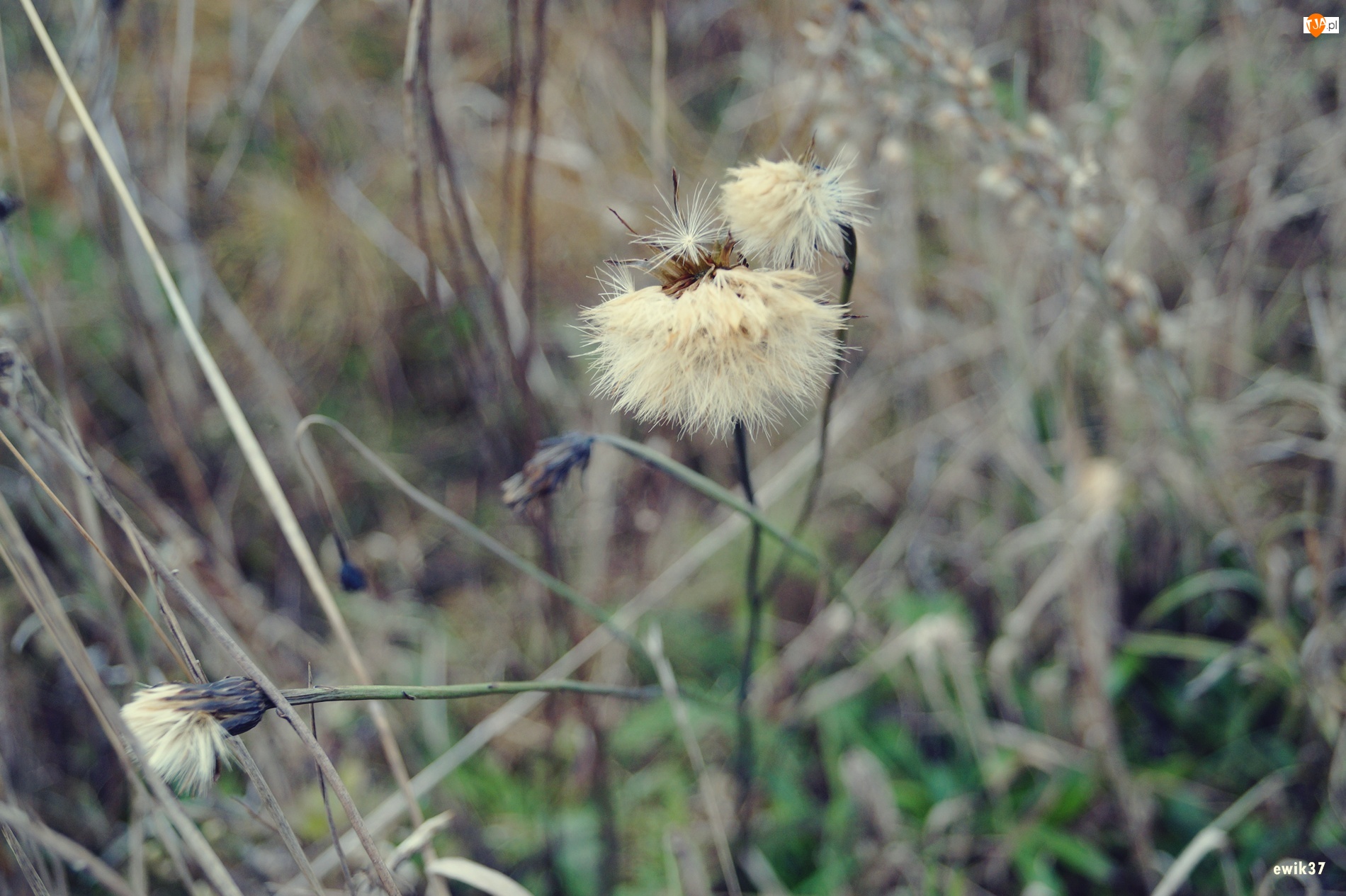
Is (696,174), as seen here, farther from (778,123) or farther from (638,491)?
(638,491)

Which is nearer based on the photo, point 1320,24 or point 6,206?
point 6,206

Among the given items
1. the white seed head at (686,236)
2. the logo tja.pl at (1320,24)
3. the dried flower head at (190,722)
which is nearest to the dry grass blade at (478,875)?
the dried flower head at (190,722)

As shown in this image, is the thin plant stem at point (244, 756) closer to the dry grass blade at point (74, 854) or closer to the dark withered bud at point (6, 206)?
the dry grass blade at point (74, 854)

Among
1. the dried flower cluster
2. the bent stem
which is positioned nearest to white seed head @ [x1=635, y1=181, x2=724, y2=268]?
the dried flower cluster

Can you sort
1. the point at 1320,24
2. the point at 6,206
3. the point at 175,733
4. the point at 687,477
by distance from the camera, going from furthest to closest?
1. the point at 1320,24
2. the point at 6,206
3. the point at 687,477
4. the point at 175,733

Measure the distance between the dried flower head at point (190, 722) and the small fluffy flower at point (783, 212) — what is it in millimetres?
630

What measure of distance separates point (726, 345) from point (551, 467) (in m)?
0.26

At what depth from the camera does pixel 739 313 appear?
2.23ft

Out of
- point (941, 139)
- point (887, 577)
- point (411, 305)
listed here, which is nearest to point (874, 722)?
point (887, 577)

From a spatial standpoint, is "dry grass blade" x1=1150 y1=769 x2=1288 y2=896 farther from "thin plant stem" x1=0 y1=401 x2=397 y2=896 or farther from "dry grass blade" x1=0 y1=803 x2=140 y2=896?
"dry grass blade" x1=0 y1=803 x2=140 y2=896

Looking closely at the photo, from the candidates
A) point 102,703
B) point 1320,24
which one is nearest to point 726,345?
point 102,703

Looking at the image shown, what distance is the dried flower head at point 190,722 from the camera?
63 cm

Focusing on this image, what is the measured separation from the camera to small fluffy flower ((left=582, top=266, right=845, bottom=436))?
693mm

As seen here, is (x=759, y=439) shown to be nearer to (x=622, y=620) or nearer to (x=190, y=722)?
(x=622, y=620)
